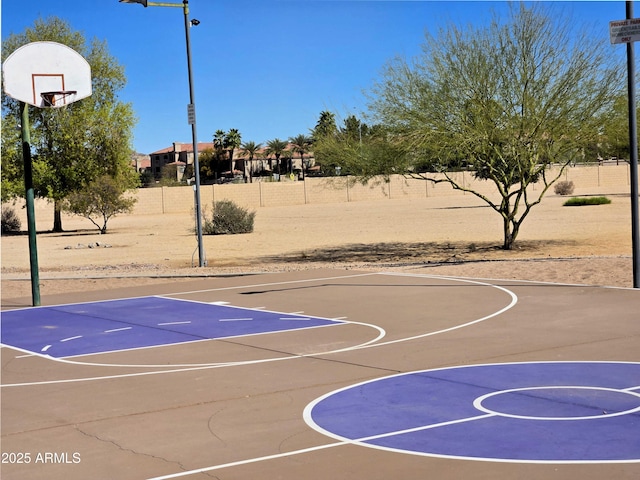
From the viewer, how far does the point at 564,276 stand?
2055cm

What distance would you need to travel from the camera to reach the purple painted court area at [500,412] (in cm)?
765

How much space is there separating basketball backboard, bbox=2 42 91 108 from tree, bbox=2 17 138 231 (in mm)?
34893

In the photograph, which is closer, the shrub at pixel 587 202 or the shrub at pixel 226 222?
the shrub at pixel 226 222

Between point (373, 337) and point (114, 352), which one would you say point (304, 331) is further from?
point (114, 352)

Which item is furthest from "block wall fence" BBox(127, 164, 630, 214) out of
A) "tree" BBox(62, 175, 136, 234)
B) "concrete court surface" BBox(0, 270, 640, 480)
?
"concrete court surface" BBox(0, 270, 640, 480)

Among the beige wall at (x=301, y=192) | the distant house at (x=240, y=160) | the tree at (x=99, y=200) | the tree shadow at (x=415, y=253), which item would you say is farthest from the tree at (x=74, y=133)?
the distant house at (x=240, y=160)

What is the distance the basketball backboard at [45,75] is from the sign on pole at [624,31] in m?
10.5

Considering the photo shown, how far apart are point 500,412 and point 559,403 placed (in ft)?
2.31

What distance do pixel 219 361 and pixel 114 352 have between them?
205 cm

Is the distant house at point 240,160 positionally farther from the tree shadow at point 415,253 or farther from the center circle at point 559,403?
the center circle at point 559,403

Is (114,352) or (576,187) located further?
(576,187)

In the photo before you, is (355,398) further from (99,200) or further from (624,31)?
(99,200)

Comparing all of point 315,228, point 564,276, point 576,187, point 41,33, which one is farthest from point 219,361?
point 576,187

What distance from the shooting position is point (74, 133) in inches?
2127
